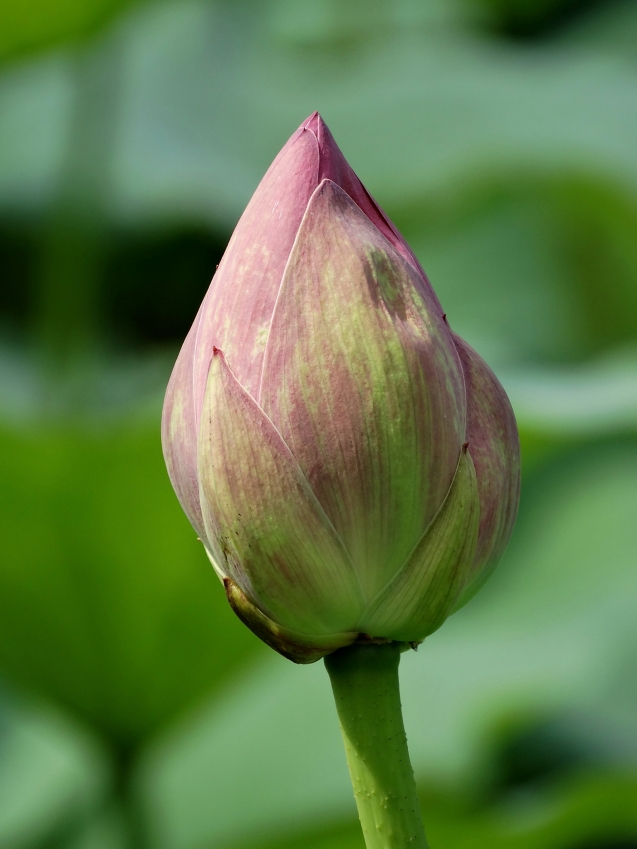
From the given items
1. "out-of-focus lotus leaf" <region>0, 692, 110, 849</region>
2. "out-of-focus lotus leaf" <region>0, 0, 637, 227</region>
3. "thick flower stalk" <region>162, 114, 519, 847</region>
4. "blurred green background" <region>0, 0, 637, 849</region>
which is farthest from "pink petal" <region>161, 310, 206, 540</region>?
"out-of-focus lotus leaf" <region>0, 0, 637, 227</region>

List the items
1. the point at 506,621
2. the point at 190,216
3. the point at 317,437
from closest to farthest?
the point at 317,437, the point at 506,621, the point at 190,216

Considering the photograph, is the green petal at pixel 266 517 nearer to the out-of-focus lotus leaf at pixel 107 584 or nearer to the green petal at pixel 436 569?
the green petal at pixel 436 569

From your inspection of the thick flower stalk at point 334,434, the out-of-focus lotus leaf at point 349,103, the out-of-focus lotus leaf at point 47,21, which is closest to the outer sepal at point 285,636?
the thick flower stalk at point 334,434

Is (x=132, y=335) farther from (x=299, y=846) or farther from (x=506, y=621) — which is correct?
(x=299, y=846)

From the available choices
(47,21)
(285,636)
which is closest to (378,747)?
(285,636)

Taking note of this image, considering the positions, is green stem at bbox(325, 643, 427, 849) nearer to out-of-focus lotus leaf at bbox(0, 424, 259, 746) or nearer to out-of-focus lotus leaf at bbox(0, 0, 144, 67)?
out-of-focus lotus leaf at bbox(0, 424, 259, 746)

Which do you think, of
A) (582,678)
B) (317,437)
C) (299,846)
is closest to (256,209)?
(317,437)

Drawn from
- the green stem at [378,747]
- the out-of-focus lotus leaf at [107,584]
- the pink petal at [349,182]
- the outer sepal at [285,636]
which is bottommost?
the green stem at [378,747]
